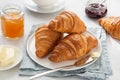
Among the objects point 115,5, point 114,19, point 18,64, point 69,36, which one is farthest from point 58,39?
point 115,5

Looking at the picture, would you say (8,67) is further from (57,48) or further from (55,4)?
(55,4)

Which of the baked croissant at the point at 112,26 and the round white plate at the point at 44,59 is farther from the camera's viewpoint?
the baked croissant at the point at 112,26

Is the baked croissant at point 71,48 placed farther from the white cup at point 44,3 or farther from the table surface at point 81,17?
the white cup at point 44,3

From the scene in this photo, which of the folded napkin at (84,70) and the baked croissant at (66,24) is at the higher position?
the baked croissant at (66,24)

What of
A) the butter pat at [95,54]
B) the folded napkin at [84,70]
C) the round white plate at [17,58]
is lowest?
the folded napkin at [84,70]

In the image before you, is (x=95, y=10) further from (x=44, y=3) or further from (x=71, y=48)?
(x=71, y=48)

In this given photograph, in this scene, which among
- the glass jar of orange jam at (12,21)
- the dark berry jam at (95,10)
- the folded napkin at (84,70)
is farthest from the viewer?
the dark berry jam at (95,10)

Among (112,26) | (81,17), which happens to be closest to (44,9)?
(81,17)

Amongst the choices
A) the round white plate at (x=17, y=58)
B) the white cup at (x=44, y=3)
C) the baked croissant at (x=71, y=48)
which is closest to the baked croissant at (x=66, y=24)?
the baked croissant at (x=71, y=48)

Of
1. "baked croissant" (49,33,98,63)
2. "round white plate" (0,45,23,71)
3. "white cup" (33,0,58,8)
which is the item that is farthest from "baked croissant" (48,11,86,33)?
"white cup" (33,0,58,8)
